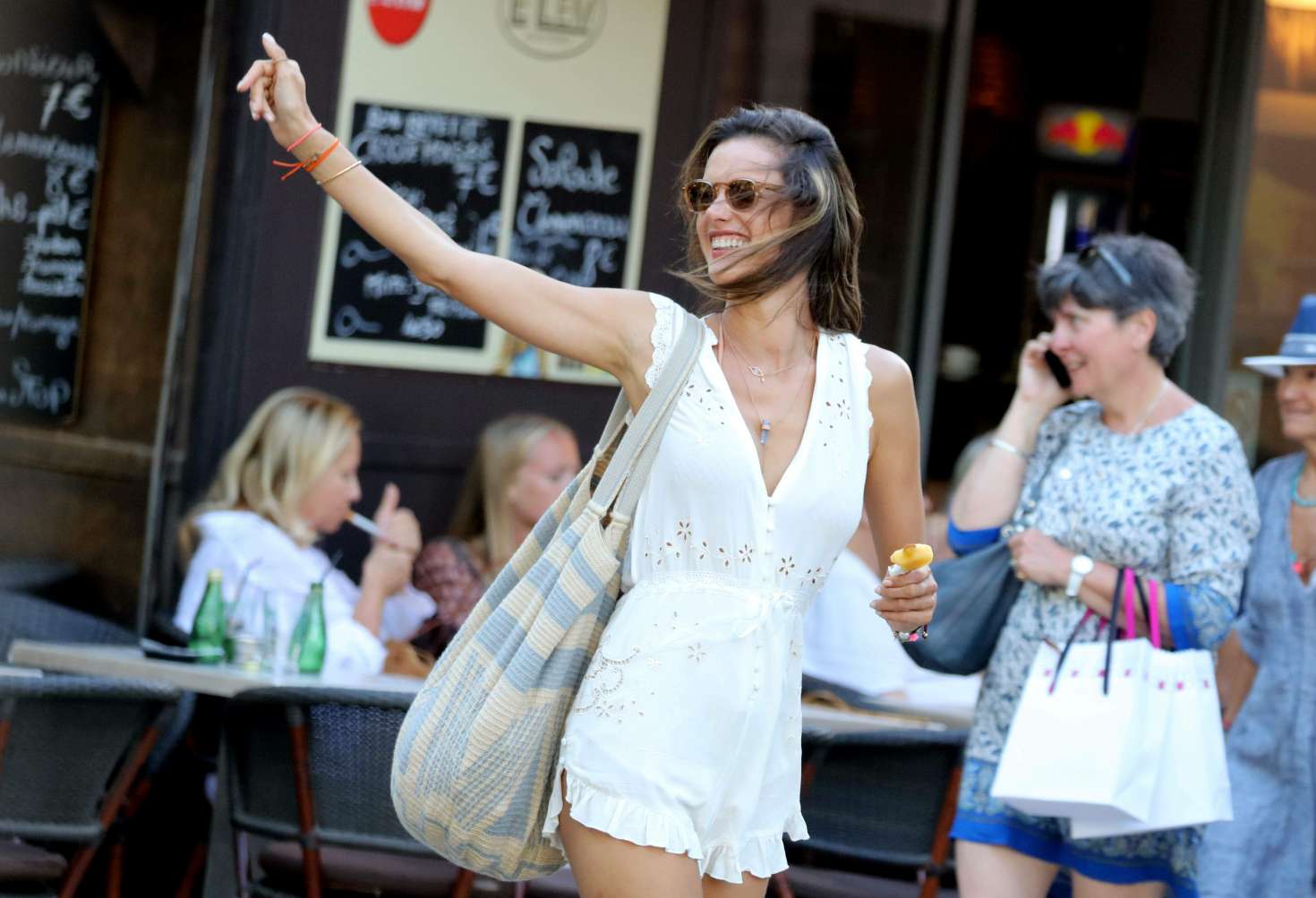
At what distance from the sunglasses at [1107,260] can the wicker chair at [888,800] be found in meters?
1.23

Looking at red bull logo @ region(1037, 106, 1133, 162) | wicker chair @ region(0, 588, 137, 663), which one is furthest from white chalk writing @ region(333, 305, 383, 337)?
red bull logo @ region(1037, 106, 1133, 162)

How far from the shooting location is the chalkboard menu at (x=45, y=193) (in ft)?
21.3

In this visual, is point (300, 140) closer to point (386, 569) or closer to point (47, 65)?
point (386, 569)

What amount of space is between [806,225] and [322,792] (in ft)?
7.09

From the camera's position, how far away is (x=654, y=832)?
9.61 feet

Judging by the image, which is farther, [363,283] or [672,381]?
[363,283]

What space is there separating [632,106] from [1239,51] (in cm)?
265

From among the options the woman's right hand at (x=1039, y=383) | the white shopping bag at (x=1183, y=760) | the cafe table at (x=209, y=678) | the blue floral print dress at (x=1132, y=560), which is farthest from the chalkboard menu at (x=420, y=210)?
the white shopping bag at (x=1183, y=760)

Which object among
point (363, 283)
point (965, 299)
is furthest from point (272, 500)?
point (965, 299)

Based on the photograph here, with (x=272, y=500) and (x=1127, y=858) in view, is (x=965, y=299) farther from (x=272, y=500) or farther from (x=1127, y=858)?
(x=1127, y=858)

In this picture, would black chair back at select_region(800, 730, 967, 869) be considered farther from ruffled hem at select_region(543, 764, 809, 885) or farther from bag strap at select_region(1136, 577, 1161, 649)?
ruffled hem at select_region(543, 764, 809, 885)

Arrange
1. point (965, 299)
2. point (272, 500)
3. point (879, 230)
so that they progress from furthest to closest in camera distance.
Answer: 1. point (965, 299)
2. point (879, 230)
3. point (272, 500)

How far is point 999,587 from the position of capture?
4.75 m

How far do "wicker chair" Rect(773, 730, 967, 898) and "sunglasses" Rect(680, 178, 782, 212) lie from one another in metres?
2.07
